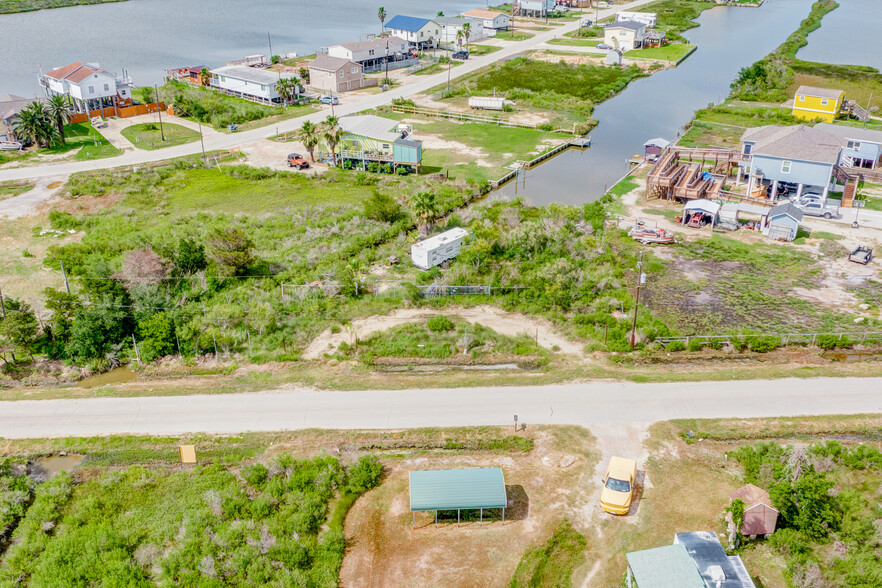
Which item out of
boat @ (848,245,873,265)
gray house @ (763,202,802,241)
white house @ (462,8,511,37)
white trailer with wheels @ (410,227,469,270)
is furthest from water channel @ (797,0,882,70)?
white trailer with wheels @ (410,227,469,270)

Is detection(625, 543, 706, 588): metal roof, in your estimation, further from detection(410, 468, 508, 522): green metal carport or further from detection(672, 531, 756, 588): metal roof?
detection(410, 468, 508, 522): green metal carport

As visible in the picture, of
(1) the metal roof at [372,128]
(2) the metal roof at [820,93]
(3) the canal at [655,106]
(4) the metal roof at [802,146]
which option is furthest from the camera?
(2) the metal roof at [820,93]

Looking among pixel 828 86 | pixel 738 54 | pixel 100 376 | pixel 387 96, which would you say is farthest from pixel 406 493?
pixel 738 54

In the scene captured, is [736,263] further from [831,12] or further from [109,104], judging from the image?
[831,12]

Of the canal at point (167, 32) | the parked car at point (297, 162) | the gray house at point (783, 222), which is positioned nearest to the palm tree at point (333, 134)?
the parked car at point (297, 162)

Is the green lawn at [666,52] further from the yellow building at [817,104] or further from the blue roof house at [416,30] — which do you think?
the yellow building at [817,104]

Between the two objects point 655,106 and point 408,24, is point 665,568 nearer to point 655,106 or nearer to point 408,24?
point 655,106
